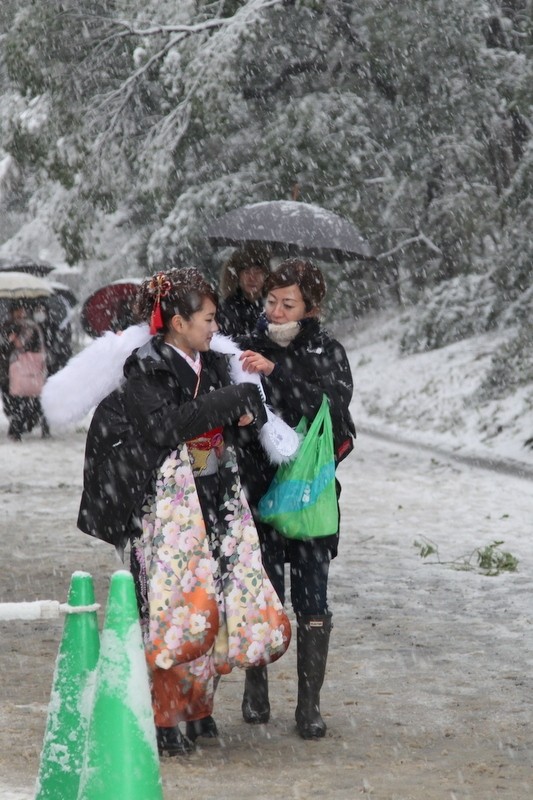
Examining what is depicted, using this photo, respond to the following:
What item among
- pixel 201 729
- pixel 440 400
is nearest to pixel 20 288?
pixel 440 400

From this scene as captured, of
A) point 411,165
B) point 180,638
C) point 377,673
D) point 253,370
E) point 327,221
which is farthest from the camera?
point 411,165

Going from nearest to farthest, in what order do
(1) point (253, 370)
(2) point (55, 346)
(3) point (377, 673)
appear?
Result: 1. (1) point (253, 370)
2. (3) point (377, 673)
3. (2) point (55, 346)

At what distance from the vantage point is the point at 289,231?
902 centimetres

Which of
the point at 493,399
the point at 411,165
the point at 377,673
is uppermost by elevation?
the point at 377,673

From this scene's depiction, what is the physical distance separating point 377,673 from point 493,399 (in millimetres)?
12763

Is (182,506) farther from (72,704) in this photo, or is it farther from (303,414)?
(72,704)

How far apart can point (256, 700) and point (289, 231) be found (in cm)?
447

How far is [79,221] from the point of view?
24.5 m

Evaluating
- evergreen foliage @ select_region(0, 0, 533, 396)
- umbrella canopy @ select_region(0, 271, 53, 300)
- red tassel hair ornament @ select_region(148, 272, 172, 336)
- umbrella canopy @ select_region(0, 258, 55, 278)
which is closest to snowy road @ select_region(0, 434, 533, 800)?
red tassel hair ornament @ select_region(148, 272, 172, 336)

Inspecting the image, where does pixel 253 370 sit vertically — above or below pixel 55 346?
above

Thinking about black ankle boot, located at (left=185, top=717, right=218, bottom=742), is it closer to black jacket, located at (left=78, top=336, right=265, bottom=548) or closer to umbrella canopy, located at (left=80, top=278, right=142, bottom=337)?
black jacket, located at (left=78, top=336, right=265, bottom=548)

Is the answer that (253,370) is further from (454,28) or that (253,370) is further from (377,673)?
(454,28)

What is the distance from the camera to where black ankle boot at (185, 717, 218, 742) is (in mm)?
4871

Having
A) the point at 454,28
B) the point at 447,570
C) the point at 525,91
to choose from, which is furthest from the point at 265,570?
the point at 454,28
